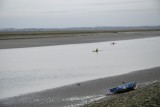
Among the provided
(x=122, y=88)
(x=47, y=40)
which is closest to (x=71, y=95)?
(x=122, y=88)

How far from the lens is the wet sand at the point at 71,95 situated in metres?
16.7

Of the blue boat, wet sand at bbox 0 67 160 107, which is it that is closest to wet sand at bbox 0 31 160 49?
wet sand at bbox 0 67 160 107

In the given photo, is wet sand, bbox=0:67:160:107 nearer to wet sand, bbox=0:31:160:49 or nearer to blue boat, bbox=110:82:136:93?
blue boat, bbox=110:82:136:93

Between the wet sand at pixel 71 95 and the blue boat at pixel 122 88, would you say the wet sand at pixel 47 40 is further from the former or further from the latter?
the blue boat at pixel 122 88

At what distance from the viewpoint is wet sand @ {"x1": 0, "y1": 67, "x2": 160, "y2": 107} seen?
54.8ft

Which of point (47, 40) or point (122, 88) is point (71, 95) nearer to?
point (122, 88)

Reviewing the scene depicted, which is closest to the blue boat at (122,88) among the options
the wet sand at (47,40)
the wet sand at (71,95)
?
the wet sand at (71,95)

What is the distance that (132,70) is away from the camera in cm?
2822

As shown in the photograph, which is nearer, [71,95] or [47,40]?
[71,95]

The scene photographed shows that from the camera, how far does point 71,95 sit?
60.8 feet

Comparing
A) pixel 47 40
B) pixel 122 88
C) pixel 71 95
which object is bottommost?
pixel 71 95

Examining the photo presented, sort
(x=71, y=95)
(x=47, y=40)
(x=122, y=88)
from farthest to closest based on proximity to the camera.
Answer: (x=47, y=40)
(x=71, y=95)
(x=122, y=88)

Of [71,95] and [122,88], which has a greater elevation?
[122,88]

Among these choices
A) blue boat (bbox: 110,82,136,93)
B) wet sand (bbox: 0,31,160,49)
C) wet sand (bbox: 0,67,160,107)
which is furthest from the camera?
wet sand (bbox: 0,31,160,49)
